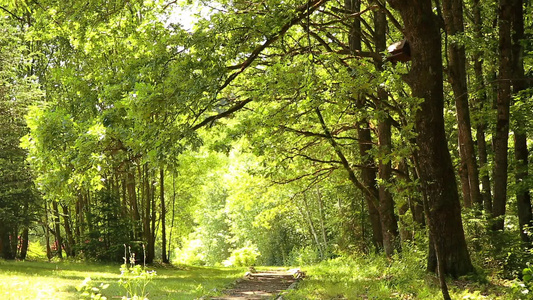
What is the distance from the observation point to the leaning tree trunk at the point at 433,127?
7.89 meters

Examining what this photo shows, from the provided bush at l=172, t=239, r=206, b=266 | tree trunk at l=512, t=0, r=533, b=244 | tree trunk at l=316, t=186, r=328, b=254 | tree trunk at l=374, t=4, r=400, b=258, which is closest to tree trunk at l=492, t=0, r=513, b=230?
tree trunk at l=512, t=0, r=533, b=244

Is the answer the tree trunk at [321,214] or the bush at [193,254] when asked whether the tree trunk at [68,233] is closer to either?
the tree trunk at [321,214]

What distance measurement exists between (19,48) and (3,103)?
2.07 m

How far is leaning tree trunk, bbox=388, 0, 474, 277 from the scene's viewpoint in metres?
7.89

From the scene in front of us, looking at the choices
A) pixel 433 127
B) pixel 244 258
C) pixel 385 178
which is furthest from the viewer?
pixel 244 258

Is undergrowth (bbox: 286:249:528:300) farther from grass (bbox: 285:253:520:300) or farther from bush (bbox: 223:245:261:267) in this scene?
bush (bbox: 223:245:261:267)

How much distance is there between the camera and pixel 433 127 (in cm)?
797

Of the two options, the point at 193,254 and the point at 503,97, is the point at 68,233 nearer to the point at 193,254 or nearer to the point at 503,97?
the point at 503,97

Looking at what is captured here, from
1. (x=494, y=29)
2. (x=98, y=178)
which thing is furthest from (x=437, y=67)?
(x=98, y=178)

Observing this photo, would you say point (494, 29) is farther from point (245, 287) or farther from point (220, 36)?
point (245, 287)

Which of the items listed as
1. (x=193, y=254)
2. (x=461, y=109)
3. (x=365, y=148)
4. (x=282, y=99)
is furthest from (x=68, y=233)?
(x=193, y=254)

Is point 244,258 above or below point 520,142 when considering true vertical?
below

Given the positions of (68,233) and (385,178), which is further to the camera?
(68,233)

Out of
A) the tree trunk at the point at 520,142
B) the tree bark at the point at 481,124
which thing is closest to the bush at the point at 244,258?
the tree bark at the point at 481,124
